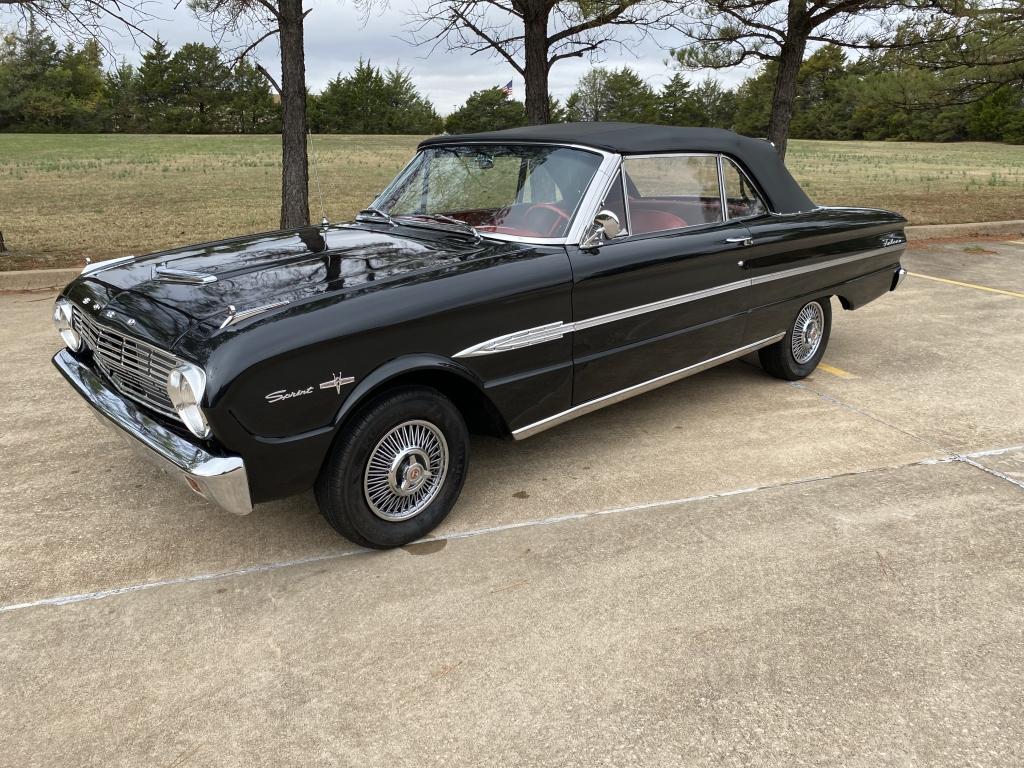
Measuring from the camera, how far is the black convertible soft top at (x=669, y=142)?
418 centimetres

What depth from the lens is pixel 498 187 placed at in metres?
4.21

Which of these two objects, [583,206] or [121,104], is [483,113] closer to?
[121,104]

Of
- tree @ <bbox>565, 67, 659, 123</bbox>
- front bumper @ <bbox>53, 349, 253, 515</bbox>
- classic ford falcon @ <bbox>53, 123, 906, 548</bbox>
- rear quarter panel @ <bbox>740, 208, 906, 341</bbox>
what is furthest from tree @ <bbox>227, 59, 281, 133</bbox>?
front bumper @ <bbox>53, 349, 253, 515</bbox>

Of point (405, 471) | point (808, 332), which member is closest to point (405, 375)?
point (405, 471)

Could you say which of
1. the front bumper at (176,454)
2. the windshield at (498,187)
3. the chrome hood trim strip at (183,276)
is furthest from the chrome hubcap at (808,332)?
the front bumper at (176,454)

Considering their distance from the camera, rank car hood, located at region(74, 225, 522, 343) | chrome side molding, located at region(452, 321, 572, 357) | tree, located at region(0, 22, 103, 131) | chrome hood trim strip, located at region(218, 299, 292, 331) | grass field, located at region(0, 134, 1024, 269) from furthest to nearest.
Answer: tree, located at region(0, 22, 103, 131) → grass field, located at region(0, 134, 1024, 269) → chrome side molding, located at region(452, 321, 572, 357) → car hood, located at region(74, 225, 522, 343) → chrome hood trim strip, located at region(218, 299, 292, 331)

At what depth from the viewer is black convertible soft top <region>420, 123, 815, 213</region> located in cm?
418

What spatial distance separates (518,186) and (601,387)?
3.75ft

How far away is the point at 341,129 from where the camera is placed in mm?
71875

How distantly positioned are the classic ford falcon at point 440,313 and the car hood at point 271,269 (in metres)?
0.02

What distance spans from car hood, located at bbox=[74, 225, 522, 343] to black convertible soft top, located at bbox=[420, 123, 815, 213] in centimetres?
80

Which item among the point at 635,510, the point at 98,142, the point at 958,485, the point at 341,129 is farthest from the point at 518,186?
the point at 341,129

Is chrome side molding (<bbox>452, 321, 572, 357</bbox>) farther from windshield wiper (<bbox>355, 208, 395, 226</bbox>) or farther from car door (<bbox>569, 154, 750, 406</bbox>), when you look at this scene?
windshield wiper (<bbox>355, 208, 395, 226</bbox>)

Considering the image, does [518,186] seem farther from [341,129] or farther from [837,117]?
[341,129]
